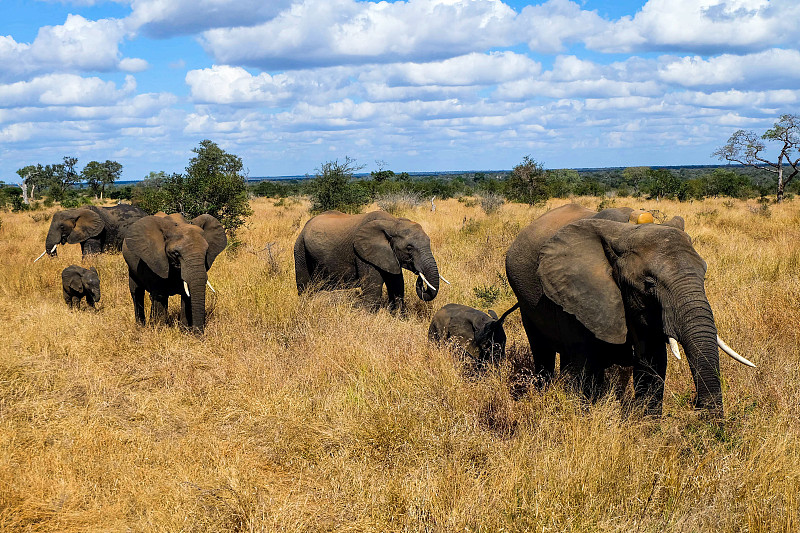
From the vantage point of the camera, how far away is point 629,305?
439cm

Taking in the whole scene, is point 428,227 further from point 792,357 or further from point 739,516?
point 739,516

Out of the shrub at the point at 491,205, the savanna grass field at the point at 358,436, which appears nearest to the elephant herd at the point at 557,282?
the savanna grass field at the point at 358,436

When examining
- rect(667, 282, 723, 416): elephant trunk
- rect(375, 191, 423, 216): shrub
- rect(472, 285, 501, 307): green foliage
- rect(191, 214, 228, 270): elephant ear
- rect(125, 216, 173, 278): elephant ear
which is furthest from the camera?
rect(375, 191, 423, 216): shrub

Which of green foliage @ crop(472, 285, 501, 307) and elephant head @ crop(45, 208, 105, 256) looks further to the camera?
elephant head @ crop(45, 208, 105, 256)

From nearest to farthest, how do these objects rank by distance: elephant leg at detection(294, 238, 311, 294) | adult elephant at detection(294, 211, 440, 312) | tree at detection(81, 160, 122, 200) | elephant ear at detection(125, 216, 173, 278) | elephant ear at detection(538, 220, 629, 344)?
1. elephant ear at detection(538, 220, 629, 344)
2. elephant ear at detection(125, 216, 173, 278)
3. adult elephant at detection(294, 211, 440, 312)
4. elephant leg at detection(294, 238, 311, 294)
5. tree at detection(81, 160, 122, 200)

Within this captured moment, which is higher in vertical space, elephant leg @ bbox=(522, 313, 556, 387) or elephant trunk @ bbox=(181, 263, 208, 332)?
elephant trunk @ bbox=(181, 263, 208, 332)

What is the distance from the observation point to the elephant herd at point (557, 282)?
4.05m

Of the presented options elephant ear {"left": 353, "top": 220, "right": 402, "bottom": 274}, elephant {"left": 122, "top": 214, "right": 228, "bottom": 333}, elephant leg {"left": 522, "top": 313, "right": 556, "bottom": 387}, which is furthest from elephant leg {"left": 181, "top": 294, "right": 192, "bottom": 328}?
elephant leg {"left": 522, "top": 313, "right": 556, "bottom": 387}

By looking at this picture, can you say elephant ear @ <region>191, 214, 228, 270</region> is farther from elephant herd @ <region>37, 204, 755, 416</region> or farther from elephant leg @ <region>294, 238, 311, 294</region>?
elephant leg @ <region>294, 238, 311, 294</region>

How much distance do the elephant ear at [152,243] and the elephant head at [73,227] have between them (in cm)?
786

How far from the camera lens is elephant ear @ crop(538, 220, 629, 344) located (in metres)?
4.46

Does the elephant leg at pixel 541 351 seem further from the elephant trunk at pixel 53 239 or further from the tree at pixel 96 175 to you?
the tree at pixel 96 175

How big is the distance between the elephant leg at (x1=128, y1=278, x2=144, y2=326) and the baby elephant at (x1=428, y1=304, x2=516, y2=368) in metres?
4.13

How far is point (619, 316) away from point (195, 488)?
10.1 ft
